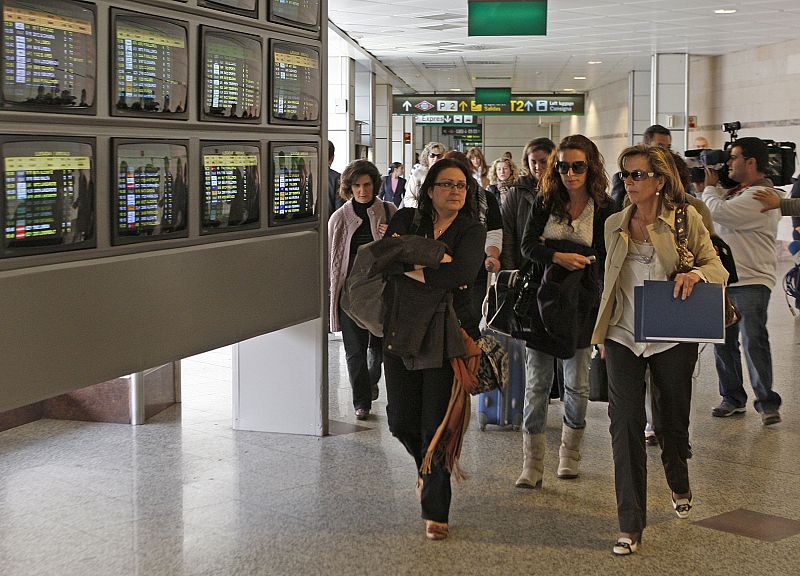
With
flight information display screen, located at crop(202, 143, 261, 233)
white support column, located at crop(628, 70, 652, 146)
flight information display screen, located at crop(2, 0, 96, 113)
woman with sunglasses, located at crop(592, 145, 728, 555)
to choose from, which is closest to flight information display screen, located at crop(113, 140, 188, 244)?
flight information display screen, located at crop(202, 143, 261, 233)

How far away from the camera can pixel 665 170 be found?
4.52 m

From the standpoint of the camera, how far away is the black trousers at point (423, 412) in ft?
15.0

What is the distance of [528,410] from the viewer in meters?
5.39

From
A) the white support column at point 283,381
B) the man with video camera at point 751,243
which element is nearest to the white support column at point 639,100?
the man with video camera at point 751,243

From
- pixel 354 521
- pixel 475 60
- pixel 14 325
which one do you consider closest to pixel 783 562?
pixel 354 521

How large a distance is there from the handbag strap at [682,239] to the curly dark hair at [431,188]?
934 mm

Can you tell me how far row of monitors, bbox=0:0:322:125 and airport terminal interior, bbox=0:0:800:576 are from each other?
0.01m

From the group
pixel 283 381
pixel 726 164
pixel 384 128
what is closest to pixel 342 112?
pixel 384 128

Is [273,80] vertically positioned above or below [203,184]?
above

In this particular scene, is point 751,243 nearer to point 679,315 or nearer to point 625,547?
point 679,315

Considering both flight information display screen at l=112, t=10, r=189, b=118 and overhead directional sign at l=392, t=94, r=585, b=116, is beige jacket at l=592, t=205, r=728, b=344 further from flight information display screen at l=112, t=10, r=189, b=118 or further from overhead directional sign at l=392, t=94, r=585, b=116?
overhead directional sign at l=392, t=94, r=585, b=116

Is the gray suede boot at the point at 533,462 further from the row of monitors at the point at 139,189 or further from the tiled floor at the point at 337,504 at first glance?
the row of monitors at the point at 139,189

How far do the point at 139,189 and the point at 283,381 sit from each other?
2.21 m

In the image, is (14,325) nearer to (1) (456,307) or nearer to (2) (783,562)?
(1) (456,307)
